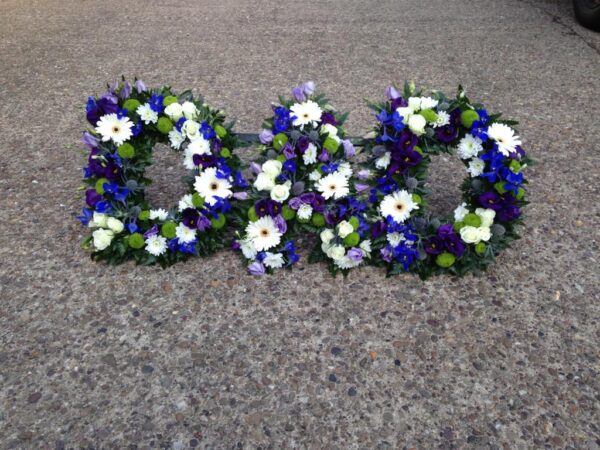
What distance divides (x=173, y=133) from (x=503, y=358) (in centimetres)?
170

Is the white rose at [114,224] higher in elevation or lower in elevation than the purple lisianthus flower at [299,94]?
lower

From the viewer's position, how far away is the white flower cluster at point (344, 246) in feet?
8.60

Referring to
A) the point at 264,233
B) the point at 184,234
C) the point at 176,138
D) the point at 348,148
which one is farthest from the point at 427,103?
the point at 184,234

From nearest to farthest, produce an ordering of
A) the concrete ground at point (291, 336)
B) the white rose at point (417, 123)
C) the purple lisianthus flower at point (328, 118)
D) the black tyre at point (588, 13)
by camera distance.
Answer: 1. the concrete ground at point (291, 336)
2. the white rose at point (417, 123)
3. the purple lisianthus flower at point (328, 118)
4. the black tyre at point (588, 13)

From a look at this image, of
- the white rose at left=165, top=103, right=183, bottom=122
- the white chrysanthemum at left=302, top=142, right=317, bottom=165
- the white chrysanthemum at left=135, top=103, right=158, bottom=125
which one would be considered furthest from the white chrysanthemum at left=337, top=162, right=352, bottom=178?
Result: the white chrysanthemum at left=135, top=103, right=158, bottom=125

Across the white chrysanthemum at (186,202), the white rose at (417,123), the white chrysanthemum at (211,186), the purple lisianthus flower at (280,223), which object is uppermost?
the white rose at (417,123)

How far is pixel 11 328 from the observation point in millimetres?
2432

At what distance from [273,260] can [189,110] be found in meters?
0.78

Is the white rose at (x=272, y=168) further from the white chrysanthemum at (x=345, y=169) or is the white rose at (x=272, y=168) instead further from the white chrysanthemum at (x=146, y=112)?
the white chrysanthemum at (x=146, y=112)

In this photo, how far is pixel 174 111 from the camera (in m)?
2.63

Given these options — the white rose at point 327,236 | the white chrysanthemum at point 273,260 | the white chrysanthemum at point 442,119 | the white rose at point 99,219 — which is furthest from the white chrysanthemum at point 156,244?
the white chrysanthemum at point 442,119

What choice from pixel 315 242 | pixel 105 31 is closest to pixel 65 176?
pixel 315 242

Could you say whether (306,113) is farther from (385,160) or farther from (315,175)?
(385,160)

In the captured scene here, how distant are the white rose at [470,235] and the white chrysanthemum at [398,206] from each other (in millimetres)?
237
